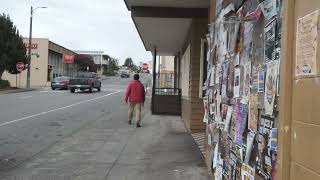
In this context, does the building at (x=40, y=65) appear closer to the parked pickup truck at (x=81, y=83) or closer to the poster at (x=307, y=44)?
the parked pickup truck at (x=81, y=83)

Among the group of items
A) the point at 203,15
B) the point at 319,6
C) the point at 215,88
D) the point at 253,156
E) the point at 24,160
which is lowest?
the point at 24,160

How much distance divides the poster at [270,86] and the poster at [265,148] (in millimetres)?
88

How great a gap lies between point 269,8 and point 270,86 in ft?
2.20

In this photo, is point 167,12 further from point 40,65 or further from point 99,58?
point 99,58

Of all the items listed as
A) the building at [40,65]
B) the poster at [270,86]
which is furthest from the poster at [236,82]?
the building at [40,65]

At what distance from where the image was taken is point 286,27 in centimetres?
393

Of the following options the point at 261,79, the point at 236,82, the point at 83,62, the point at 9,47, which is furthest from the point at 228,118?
the point at 83,62

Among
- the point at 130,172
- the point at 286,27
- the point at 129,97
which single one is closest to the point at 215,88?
the point at 130,172

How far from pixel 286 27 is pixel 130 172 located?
5.96m

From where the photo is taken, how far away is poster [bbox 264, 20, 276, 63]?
438 cm

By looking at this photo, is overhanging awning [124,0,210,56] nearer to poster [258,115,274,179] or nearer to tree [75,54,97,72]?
poster [258,115,274,179]

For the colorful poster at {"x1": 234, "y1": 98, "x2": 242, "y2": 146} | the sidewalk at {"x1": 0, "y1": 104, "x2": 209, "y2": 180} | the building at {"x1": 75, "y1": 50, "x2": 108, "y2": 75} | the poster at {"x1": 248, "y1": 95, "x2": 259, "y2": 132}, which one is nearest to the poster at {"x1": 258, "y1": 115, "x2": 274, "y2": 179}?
the poster at {"x1": 248, "y1": 95, "x2": 259, "y2": 132}

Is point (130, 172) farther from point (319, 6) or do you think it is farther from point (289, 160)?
point (319, 6)

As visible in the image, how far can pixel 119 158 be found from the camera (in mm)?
11000
